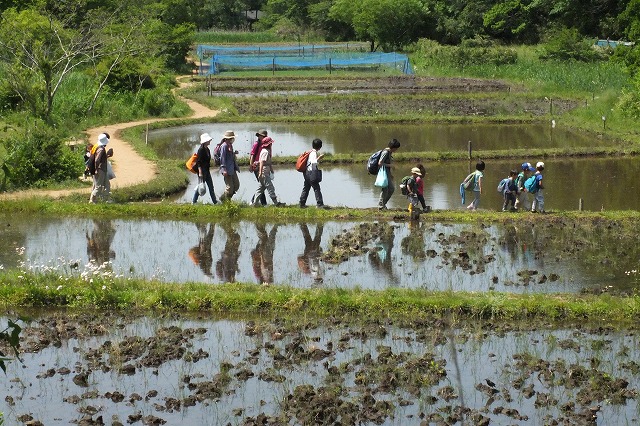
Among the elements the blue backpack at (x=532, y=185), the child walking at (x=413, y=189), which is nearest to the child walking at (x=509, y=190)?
the blue backpack at (x=532, y=185)

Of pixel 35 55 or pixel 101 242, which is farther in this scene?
pixel 35 55

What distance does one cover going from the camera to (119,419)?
7.91m

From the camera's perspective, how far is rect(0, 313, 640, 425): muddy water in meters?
8.02

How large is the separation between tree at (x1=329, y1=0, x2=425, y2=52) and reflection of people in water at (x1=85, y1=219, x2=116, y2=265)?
4300 cm

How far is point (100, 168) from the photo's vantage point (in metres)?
16.5

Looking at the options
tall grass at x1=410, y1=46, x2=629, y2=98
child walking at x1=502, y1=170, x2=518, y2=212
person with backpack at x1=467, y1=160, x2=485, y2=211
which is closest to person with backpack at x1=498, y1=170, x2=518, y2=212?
child walking at x1=502, y1=170, x2=518, y2=212

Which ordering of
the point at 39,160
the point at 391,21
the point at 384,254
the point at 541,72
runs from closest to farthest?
the point at 384,254, the point at 39,160, the point at 541,72, the point at 391,21

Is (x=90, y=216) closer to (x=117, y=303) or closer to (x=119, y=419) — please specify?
(x=117, y=303)

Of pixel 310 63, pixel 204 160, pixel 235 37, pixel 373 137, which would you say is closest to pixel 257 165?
pixel 204 160

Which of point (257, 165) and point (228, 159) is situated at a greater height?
point (228, 159)

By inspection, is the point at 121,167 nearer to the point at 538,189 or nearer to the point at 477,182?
the point at 477,182

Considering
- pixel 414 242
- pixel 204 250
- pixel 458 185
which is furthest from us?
pixel 458 185

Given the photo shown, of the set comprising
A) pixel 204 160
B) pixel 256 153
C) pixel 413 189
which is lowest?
pixel 413 189

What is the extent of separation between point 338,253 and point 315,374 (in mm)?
4782
